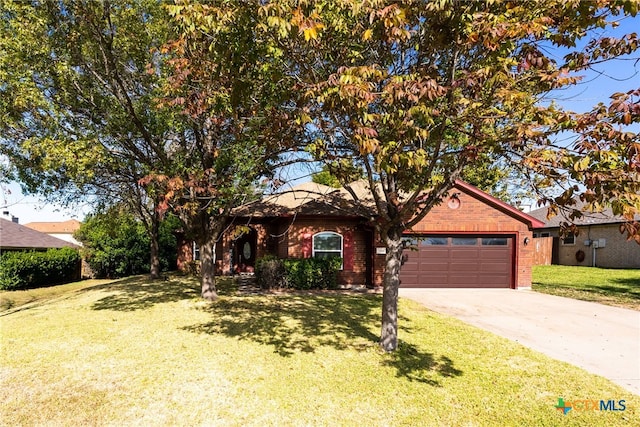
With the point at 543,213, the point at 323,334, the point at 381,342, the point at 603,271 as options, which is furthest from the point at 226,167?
the point at 543,213

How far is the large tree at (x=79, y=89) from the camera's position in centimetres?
921

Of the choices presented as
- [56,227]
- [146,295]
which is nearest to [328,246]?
[146,295]

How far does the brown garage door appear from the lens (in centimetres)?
1532

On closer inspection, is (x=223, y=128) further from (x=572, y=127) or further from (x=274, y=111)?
(x=572, y=127)

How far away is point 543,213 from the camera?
33375 millimetres

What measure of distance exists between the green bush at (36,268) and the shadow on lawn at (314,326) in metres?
13.2

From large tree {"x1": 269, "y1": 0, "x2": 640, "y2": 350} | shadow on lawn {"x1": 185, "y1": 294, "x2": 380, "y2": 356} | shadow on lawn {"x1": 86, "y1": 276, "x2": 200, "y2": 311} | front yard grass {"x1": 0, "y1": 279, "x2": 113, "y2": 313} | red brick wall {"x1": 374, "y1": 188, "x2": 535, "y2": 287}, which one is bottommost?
front yard grass {"x1": 0, "y1": 279, "x2": 113, "y2": 313}

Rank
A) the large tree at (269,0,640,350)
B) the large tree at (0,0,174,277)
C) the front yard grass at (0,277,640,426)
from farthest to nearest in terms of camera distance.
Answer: the large tree at (0,0,174,277) → the front yard grass at (0,277,640,426) → the large tree at (269,0,640,350)

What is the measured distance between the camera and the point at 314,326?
853 centimetres

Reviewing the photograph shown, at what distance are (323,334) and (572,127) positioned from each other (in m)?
5.81

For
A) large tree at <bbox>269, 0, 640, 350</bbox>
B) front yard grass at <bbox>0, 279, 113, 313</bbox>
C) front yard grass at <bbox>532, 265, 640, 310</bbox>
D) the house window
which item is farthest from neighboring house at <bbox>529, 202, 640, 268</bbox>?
front yard grass at <bbox>0, 279, 113, 313</bbox>

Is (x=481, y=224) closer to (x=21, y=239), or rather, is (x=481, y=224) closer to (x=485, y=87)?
(x=485, y=87)

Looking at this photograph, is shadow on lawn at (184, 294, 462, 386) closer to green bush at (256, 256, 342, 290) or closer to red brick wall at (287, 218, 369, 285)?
green bush at (256, 256, 342, 290)

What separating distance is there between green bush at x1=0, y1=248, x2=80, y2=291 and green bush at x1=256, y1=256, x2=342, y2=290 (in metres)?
13.0
